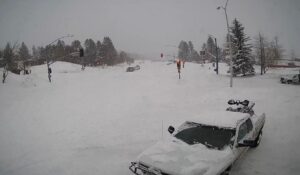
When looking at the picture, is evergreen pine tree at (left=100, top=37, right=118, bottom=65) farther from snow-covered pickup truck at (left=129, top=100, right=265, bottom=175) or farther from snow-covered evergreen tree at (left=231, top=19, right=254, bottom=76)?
snow-covered pickup truck at (left=129, top=100, right=265, bottom=175)

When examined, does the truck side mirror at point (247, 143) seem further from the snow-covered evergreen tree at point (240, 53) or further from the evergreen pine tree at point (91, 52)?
the evergreen pine tree at point (91, 52)

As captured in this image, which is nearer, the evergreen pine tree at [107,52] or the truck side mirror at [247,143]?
the truck side mirror at [247,143]

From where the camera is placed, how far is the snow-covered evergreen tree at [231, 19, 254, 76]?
3728cm

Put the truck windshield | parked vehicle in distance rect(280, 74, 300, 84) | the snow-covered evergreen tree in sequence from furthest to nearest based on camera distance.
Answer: the snow-covered evergreen tree, parked vehicle in distance rect(280, 74, 300, 84), the truck windshield

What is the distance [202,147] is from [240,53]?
1373 inches

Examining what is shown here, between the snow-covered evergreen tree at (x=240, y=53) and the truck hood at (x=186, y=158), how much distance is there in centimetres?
3403

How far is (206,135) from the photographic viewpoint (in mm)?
6570

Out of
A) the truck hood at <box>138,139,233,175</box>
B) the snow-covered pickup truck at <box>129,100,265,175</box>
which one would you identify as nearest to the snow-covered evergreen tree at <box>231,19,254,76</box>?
the snow-covered pickup truck at <box>129,100,265,175</box>

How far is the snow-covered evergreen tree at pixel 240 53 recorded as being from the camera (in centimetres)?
3728

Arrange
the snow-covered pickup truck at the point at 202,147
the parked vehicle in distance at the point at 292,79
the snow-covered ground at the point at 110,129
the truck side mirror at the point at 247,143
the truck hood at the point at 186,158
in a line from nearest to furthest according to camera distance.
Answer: the truck hood at the point at 186,158 → the snow-covered pickup truck at the point at 202,147 → the truck side mirror at the point at 247,143 → the snow-covered ground at the point at 110,129 → the parked vehicle in distance at the point at 292,79

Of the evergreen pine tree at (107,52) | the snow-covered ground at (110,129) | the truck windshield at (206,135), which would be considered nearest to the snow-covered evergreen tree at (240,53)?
the snow-covered ground at (110,129)

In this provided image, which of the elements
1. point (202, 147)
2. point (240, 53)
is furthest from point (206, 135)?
point (240, 53)

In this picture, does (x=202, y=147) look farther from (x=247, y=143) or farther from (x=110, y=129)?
(x=110, y=129)

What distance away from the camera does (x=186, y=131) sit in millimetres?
6969
